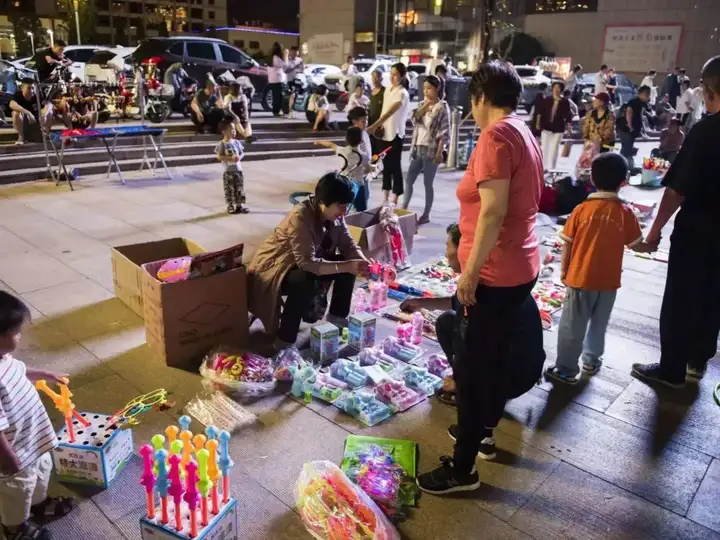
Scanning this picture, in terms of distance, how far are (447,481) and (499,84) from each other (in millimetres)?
1714

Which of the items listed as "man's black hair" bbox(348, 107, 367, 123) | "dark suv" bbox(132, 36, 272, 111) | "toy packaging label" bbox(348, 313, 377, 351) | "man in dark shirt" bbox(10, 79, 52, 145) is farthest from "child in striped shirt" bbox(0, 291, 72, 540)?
"dark suv" bbox(132, 36, 272, 111)

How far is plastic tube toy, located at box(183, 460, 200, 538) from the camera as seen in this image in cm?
Result: 195

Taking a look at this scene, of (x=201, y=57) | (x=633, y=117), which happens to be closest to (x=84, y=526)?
(x=633, y=117)

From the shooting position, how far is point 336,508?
2410 mm

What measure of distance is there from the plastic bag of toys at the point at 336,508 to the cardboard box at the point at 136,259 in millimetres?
2202

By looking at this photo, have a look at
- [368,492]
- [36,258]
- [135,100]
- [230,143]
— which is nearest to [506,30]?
[135,100]

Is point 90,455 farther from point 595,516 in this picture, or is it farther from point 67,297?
point 67,297

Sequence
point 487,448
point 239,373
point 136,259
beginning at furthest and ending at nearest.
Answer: point 136,259 < point 239,373 < point 487,448

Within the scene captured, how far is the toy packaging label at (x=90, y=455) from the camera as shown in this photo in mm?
2547

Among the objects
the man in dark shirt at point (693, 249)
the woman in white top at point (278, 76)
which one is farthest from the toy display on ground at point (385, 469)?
the woman in white top at point (278, 76)

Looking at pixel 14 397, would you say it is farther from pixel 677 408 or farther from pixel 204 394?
pixel 677 408

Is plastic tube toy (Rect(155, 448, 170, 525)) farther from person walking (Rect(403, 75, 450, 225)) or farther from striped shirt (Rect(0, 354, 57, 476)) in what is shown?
person walking (Rect(403, 75, 450, 225))

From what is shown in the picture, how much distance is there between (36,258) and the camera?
5.59 meters

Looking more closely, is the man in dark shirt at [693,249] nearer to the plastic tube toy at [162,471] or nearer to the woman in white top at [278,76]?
the plastic tube toy at [162,471]
